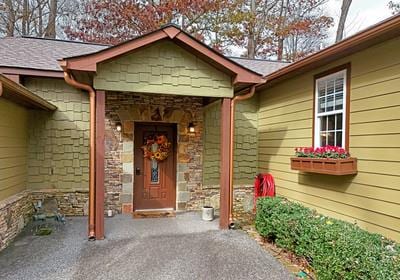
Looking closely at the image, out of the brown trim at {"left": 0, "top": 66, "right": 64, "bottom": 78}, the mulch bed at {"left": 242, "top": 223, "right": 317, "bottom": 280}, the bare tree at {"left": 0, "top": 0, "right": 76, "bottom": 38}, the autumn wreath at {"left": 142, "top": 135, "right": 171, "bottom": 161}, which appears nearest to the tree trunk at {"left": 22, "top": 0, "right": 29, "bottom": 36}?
the bare tree at {"left": 0, "top": 0, "right": 76, "bottom": 38}

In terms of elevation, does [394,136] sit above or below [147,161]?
above

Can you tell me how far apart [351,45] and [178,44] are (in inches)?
107

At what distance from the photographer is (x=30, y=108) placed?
239 inches

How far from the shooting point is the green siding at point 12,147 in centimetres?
476

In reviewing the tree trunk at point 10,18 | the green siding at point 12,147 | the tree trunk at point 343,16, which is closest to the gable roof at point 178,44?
the green siding at point 12,147

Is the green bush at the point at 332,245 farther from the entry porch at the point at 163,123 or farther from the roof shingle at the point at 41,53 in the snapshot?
the roof shingle at the point at 41,53

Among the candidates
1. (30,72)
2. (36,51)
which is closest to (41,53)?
(36,51)

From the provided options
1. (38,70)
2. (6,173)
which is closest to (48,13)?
(38,70)

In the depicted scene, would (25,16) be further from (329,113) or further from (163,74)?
(329,113)

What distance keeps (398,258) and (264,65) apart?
22.2 ft

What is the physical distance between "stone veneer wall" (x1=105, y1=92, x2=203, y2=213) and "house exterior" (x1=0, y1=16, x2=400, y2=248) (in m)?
0.02

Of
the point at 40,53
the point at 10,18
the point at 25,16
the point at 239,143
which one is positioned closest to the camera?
Result: the point at 40,53

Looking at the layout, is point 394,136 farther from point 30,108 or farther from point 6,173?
point 30,108

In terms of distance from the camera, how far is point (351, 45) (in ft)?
13.3
